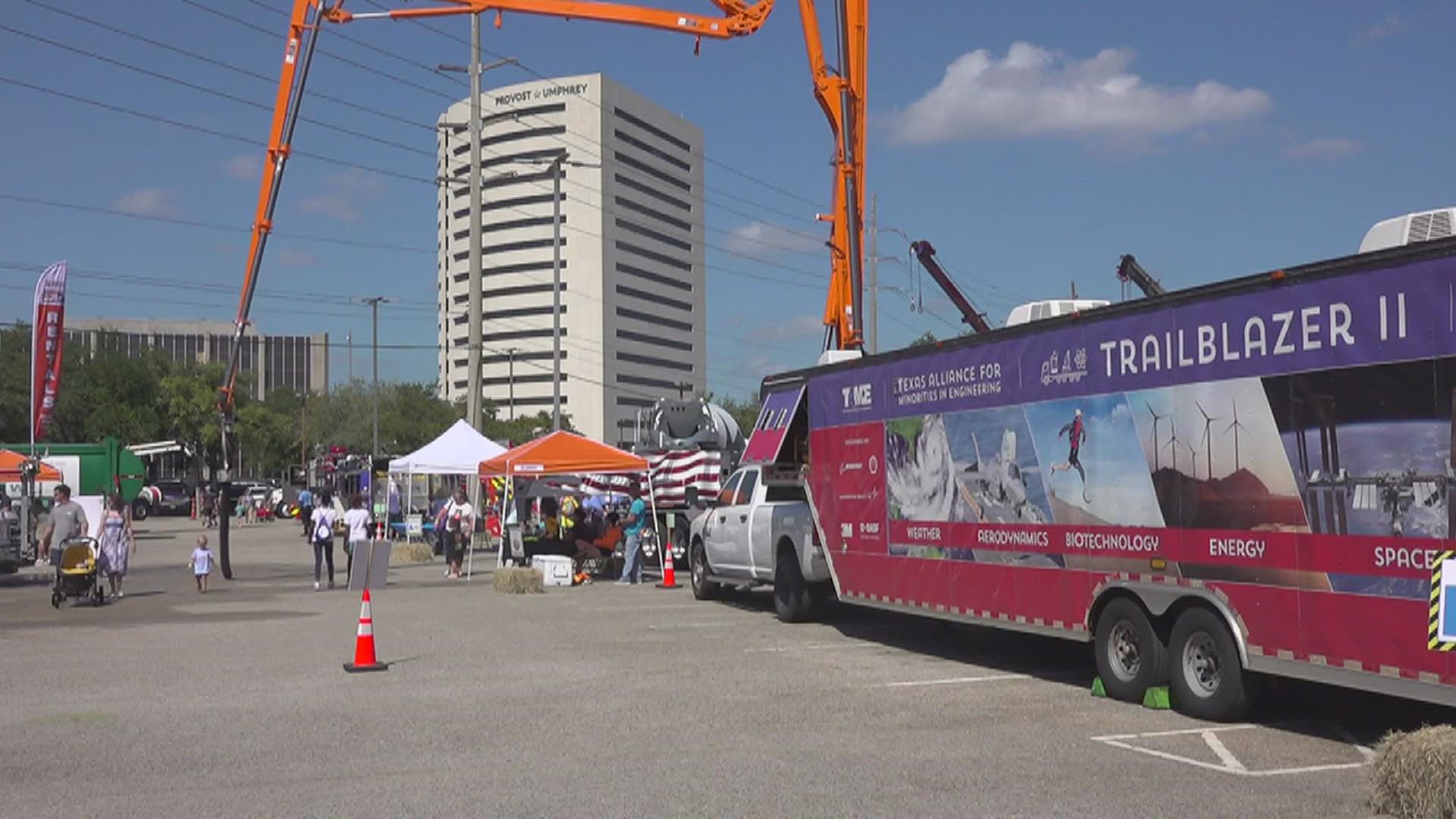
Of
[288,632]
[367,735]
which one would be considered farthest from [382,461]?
[367,735]

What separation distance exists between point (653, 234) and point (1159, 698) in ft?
502

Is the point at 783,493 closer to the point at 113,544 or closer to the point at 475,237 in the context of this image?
the point at 113,544

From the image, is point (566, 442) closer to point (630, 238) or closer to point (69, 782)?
point (69, 782)

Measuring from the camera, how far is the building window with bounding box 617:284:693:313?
532 feet

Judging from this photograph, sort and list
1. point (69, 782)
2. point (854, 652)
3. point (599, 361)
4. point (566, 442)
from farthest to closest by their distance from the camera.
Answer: point (599, 361), point (566, 442), point (854, 652), point (69, 782)

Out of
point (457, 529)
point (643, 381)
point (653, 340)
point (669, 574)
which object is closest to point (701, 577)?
point (669, 574)

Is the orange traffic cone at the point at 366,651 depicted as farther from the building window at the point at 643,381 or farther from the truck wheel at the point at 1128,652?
the building window at the point at 643,381

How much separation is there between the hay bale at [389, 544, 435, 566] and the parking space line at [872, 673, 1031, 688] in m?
23.7

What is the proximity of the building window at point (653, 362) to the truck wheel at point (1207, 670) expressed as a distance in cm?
15284

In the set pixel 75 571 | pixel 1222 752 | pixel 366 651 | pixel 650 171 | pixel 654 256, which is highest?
pixel 650 171

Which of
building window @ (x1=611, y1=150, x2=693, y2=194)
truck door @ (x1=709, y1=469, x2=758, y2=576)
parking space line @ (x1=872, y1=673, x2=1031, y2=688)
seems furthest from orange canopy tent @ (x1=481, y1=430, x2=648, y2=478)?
building window @ (x1=611, y1=150, x2=693, y2=194)

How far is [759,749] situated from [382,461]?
140 feet

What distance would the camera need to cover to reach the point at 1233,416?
10891mm

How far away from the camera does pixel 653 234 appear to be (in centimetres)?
16262
